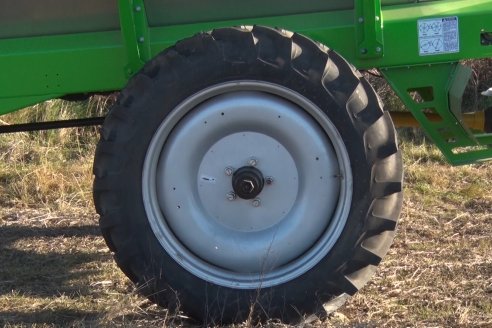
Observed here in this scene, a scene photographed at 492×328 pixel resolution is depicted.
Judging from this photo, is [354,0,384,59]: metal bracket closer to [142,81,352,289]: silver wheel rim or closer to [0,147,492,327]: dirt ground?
[142,81,352,289]: silver wheel rim

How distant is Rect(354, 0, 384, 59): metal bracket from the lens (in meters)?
3.83

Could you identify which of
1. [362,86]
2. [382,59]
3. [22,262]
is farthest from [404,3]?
[22,262]

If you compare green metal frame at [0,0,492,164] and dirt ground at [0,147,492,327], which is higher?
Answer: green metal frame at [0,0,492,164]

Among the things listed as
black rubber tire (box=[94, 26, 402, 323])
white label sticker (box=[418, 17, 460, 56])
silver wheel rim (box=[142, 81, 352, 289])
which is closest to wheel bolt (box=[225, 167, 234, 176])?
silver wheel rim (box=[142, 81, 352, 289])

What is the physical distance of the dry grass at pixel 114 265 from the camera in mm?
4016

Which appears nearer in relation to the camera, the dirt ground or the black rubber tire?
the black rubber tire

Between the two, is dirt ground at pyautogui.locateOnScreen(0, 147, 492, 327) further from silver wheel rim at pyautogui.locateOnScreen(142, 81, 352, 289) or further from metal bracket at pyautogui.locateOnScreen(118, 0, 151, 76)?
metal bracket at pyautogui.locateOnScreen(118, 0, 151, 76)

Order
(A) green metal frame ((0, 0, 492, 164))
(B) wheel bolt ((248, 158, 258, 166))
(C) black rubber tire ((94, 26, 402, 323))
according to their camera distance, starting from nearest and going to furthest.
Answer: (C) black rubber tire ((94, 26, 402, 323)) → (B) wheel bolt ((248, 158, 258, 166)) → (A) green metal frame ((0, 0, 492, 164))

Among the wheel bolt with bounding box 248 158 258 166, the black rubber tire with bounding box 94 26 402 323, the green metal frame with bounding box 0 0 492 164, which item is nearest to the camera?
the black rubber tire with bounding box 94 26 402 323

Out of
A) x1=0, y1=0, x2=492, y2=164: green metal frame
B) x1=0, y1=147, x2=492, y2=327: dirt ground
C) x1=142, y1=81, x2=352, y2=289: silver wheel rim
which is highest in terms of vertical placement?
x1=0, y1=0, x2=492, y2=164: green metal frame

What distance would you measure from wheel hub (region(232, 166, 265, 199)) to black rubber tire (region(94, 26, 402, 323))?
0.38 meters

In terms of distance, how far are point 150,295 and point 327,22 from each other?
4.65ft

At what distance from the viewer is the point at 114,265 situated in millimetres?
4922

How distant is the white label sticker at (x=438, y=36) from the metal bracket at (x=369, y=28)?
0.20m
